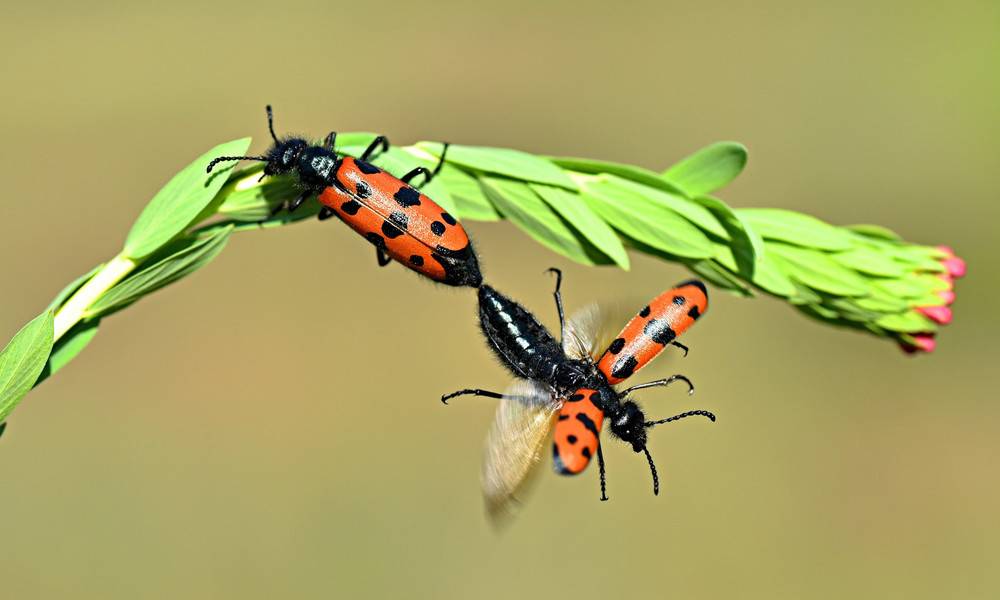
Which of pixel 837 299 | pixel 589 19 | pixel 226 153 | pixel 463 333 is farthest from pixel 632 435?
pixel 589 19

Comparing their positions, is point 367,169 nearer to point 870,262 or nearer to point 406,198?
point 406,198

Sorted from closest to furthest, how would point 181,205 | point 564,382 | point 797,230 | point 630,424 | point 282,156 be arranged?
point 181,205
point 797,230
point 282,156
point 564,382
point 630,424

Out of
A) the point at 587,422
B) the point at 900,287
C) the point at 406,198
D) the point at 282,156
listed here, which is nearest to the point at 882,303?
the point at 900,287

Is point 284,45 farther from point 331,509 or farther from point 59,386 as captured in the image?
point 331,509

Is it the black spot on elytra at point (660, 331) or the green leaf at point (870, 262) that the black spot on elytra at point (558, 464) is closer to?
the black spot on elytra at point (660, 331)

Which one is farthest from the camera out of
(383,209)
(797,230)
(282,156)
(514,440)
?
(383,209)

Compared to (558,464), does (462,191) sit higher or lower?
higher

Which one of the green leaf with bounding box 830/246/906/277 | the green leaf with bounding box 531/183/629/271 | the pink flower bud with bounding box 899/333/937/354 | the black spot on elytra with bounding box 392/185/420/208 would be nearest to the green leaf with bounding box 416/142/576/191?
the green leaf with bounding box 531/183/629/271
